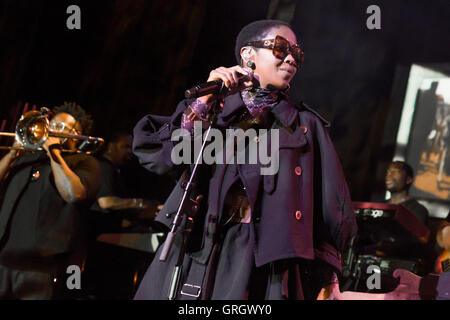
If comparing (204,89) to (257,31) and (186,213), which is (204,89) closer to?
(186,213)

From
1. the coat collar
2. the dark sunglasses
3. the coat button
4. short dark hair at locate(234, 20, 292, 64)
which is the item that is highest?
short dark hair at locate(234, 20, 292, 64)

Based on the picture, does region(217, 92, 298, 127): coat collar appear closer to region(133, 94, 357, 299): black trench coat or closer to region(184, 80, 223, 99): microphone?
region(133, 94, 357, 299): black trench coat

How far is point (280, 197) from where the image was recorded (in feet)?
7.98

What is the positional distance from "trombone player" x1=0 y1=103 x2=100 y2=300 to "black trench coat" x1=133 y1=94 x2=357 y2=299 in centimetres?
215

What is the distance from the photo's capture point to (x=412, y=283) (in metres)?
4.73

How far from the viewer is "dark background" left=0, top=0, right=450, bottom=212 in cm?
590

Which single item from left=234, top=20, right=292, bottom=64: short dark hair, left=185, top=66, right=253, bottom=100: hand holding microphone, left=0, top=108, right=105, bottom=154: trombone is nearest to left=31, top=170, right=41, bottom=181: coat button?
left=0, top=108, right=105, bottom=154: trombone

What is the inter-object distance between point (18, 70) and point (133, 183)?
2.07 m

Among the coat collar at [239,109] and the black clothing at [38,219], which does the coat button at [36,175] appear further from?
the coat collar at [239,109]

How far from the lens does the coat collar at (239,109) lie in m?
2.65

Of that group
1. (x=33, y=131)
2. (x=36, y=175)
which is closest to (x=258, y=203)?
(x=36, y=175)

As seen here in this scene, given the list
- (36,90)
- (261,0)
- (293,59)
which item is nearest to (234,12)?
(261,0)

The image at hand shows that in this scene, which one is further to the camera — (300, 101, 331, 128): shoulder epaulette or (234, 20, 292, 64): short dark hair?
(234, 20, 292, 64): short dark hair

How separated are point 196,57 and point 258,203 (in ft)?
14.6
